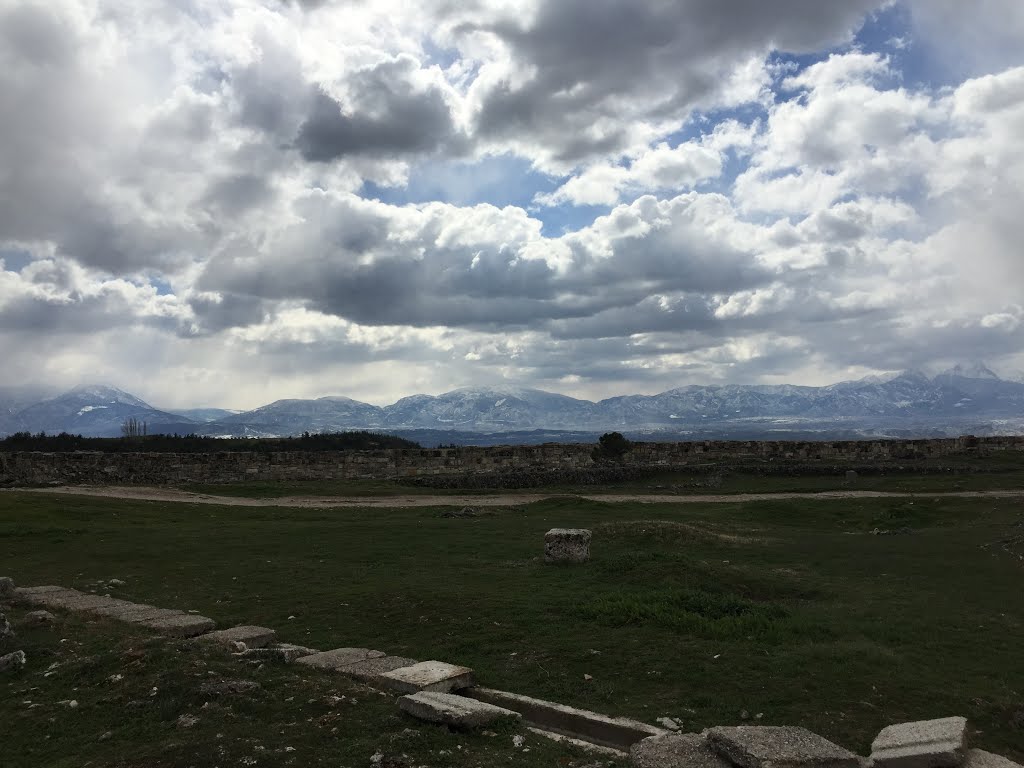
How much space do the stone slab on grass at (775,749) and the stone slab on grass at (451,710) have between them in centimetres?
201

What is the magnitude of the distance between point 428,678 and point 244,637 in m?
3.19

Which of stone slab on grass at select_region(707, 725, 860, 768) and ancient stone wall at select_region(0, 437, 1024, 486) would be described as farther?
ancient stone wall at select_region(0, 437, 1024, 486)

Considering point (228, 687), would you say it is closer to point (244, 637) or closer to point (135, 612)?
→ point (244, 637)

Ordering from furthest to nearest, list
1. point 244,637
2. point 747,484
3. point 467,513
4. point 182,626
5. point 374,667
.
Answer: point 747,484
point 467,513
point 182,626
point 244,637
point 374,667

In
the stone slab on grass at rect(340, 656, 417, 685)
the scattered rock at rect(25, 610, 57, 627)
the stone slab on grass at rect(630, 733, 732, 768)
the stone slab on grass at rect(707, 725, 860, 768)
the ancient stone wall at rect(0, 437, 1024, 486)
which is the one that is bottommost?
the scattered rock at rect(25, 610, 57, 627)

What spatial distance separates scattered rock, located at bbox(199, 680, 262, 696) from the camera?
7211 mm

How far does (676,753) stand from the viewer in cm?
579

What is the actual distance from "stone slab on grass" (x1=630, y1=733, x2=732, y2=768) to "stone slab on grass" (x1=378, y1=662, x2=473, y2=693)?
7.15 ft

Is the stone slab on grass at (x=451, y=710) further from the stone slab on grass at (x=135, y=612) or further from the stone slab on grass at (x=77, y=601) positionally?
the stone slab on grass at (x=77, y=601)

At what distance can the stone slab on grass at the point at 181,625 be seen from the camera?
975cm

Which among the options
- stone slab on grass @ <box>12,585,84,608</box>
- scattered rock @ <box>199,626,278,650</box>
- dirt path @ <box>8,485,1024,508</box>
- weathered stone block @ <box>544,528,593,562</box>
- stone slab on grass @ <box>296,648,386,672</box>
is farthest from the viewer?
dirt path @ <box>8,485,1024,508</box>

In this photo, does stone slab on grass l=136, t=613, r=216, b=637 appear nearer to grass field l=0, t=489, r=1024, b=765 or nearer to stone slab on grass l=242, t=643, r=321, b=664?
grass field l=0, t=489, r=1024, b=765

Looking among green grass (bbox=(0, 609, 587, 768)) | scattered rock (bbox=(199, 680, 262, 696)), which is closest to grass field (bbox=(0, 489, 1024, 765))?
green grass (bbox=(0, 609, 587, 768))

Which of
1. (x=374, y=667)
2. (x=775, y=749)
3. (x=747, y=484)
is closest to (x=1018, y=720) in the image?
(x=775, y=749)
